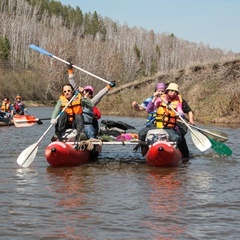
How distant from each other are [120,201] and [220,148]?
4.97 meters

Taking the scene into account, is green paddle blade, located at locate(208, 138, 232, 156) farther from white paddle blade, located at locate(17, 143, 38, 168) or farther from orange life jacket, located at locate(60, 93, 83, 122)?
white paddle blade, located at locate(17, 143, 38, 168)

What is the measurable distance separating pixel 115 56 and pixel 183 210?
8302 cm

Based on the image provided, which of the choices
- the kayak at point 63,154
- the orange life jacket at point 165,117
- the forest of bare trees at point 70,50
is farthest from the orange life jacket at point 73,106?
the forest of bare trees at point 70,50

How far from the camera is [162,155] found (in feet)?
31.3

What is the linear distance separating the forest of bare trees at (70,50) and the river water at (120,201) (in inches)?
869

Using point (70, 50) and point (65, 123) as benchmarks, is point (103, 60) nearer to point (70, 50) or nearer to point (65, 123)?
point (70, 50)

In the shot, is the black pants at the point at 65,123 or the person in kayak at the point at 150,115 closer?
the black pants at the point at 65,123

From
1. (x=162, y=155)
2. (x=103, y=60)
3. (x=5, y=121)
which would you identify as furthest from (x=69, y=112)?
(x=103, y=60)

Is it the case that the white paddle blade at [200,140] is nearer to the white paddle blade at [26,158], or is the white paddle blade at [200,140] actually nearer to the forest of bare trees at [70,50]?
the white paddle blade at [26,158]

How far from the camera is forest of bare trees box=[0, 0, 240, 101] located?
71562mm

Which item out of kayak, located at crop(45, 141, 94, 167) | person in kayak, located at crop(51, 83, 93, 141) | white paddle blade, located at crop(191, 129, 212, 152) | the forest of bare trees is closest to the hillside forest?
the forest of bare trees

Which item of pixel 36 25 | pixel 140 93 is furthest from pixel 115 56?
pixel 140 93

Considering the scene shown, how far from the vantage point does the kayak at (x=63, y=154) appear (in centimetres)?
953

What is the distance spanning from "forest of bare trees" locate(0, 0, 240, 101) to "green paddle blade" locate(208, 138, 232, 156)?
19553mm
